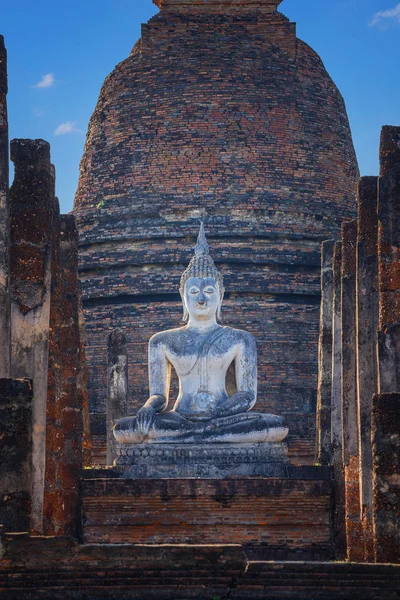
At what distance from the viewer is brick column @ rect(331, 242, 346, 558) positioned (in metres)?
13.2

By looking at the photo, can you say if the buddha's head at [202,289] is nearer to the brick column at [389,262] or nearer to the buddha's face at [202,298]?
the buddha's face at [202,298]

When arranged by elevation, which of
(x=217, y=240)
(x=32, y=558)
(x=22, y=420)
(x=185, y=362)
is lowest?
(x=32, y=558)

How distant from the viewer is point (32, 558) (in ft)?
26.8

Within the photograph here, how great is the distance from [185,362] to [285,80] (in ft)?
28.0

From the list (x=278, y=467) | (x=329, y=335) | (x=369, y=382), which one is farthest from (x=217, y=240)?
(x=369, y=382)

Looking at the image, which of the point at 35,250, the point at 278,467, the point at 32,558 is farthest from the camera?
the point at 278,467

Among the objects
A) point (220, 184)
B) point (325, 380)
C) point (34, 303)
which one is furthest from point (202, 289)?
point (220, 184)

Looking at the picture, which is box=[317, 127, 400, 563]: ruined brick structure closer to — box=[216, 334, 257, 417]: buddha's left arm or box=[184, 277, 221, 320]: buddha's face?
box=[216, 334, 257, 417]: buddha's left arm

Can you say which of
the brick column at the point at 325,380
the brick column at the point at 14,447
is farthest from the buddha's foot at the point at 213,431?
the brick column at the point at 14,447

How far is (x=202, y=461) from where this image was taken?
557 inches

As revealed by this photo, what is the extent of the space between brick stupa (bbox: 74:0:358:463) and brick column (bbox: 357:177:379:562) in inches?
284

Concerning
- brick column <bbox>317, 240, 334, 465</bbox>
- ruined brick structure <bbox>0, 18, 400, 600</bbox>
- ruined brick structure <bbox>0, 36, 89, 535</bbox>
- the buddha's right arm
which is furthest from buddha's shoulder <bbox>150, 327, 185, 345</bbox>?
brick column <bbox>317, 240, 334, 465</bbox>

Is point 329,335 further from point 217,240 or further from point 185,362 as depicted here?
point 217,240

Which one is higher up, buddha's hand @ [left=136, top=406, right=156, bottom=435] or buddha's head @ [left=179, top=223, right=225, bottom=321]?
buddha's head @ [left=179, top=223, right=225, bottom=321]
